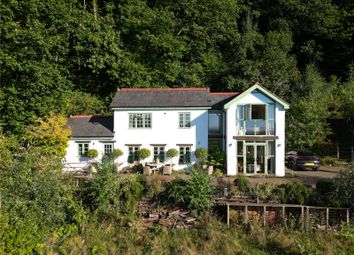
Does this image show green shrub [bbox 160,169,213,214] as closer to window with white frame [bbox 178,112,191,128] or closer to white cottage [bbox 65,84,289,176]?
white cottage [bbox 65,84,289,176]

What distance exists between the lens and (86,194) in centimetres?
1994

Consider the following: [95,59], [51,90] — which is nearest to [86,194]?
[51,90]

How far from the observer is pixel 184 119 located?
25797 mm

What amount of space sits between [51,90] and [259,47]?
19633 mm

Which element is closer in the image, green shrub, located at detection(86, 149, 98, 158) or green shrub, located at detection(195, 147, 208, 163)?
green shrub, located at detection(195, 147, 208, 163)

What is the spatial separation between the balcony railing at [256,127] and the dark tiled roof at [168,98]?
7.38 ft

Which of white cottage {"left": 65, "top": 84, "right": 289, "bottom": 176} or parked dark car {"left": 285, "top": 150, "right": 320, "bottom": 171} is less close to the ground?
white cottage {"left": 65, "top": 84, "right": 289, "bottom": 176}

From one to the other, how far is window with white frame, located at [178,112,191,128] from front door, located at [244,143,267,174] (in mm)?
3779

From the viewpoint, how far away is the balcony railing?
24.7m

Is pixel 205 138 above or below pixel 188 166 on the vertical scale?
above

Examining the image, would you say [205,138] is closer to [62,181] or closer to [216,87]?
[62,181]

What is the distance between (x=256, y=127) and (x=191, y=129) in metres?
3.89

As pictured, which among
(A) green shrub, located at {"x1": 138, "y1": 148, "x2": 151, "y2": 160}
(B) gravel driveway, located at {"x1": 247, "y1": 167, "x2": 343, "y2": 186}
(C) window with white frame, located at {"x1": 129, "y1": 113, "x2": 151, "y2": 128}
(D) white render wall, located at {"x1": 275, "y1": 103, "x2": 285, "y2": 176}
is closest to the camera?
(B) gravel driveway, located at {"x1": 247, "y1": 167, "x2": 343, "y2": 186}

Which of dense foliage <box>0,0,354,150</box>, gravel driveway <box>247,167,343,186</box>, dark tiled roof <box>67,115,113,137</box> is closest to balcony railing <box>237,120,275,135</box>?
gravel driveway <box>247,167,343,186</box>
